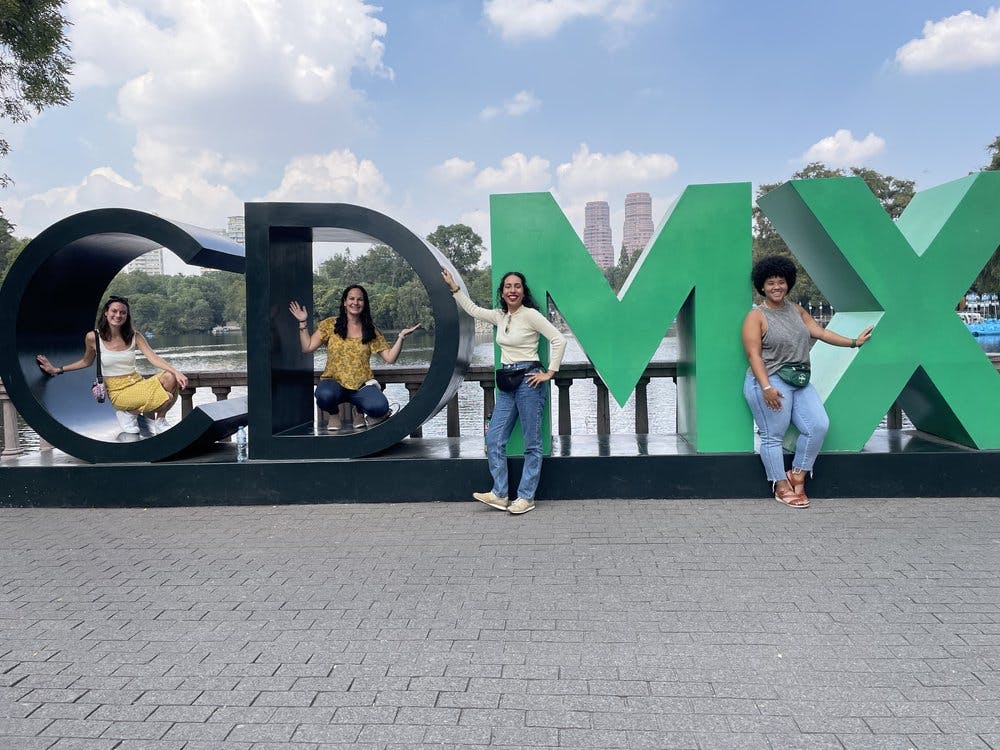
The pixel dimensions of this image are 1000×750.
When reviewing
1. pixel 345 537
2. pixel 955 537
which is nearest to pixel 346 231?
pixel 345 537

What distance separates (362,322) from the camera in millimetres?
7000

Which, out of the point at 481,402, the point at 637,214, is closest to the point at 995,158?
the point at 481,402

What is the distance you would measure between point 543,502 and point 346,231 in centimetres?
280

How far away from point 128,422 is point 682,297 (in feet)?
16.6

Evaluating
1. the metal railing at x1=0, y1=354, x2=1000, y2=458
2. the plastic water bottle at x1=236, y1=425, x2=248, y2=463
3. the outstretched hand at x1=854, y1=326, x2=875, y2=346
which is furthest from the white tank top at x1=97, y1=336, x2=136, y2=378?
the outstretched hand at x1=854, y1=326, x2=875, y2=346

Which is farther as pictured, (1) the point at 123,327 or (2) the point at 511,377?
(1) the point at 123,327

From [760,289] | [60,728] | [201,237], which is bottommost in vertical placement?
[60,728]

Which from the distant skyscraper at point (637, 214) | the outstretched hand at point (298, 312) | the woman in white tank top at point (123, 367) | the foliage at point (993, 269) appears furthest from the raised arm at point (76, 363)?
the distant skyscraper at point (637, 214)

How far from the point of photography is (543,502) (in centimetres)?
634

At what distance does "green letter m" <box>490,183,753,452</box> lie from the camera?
6406 mm

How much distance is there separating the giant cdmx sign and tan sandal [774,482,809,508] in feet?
1.50

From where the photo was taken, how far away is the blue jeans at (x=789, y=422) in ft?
19.9

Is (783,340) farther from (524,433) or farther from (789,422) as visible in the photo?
(524,433)

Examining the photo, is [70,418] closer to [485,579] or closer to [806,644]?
[485,579]
